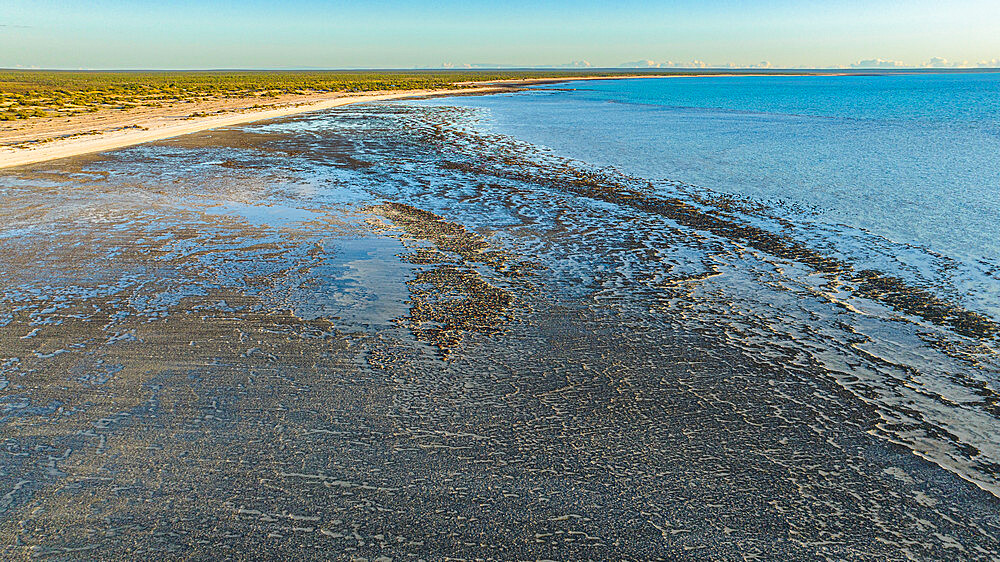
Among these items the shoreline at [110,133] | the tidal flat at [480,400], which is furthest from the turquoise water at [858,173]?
the shoreline at [110,133]

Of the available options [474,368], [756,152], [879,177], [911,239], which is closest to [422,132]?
[756,152]

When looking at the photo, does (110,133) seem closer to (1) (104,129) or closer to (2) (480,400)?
(1) (104,129)

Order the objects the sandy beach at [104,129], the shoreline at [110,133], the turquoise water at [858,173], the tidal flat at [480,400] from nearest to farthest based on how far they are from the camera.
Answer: the tidal flat at [480,400]
the turquoise water at [858,173]
the shoreline at [110,133]
the sandy beach at [104,129]

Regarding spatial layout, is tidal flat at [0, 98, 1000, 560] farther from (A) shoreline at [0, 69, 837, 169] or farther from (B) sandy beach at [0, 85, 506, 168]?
(B) sandy beach at [0, 85, 506, 168]

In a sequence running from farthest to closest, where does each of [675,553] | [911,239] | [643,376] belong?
[911,239]
[643,376]
[675,553]

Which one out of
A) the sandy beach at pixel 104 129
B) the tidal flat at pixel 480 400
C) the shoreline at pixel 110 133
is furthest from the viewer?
the sandy beach at pixel 104 129

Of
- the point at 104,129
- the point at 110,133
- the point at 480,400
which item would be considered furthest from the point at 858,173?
the point at 104,129

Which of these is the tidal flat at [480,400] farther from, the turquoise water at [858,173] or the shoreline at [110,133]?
the shoreline at [110,133]

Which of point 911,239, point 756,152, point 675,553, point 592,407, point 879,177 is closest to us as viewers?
point 675,553

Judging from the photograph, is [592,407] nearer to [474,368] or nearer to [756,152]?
[474,368]
